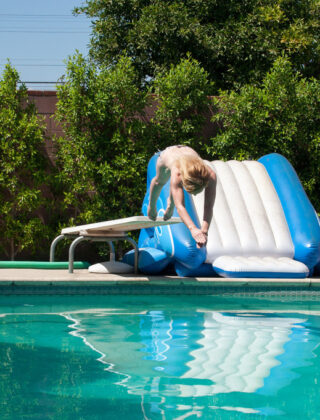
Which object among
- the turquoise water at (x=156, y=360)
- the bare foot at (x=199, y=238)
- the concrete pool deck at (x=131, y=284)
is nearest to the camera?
the turquoise water at (x=156, y=360)

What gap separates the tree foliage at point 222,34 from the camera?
38.3 ft

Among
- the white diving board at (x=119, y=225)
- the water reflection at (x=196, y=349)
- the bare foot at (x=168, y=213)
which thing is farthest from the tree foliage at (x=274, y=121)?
the water reflection at (x=196, y=349)

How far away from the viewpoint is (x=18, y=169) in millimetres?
8055

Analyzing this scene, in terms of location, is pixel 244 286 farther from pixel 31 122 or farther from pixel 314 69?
pixel 314 69

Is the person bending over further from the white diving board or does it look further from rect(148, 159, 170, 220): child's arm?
the white diving board

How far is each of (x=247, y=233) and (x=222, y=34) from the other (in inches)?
263

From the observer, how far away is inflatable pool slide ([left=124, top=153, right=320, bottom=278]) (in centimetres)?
625

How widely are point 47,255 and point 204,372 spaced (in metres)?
5.40

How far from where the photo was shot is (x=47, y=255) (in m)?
8.30

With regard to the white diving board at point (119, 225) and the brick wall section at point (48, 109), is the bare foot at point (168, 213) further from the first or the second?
the brick wall section at point (48, 109)

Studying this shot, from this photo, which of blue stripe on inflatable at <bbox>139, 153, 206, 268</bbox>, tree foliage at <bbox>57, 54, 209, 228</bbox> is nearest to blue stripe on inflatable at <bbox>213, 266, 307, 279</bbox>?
blue stripe on inflatable at <bbox>139, 153, 206, 268</bbox>

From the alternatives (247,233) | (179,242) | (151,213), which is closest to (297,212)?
(247,233)

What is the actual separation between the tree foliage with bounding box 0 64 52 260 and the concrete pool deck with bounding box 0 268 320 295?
1.74 metres

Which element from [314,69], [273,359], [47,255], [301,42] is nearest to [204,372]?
[273,359]
